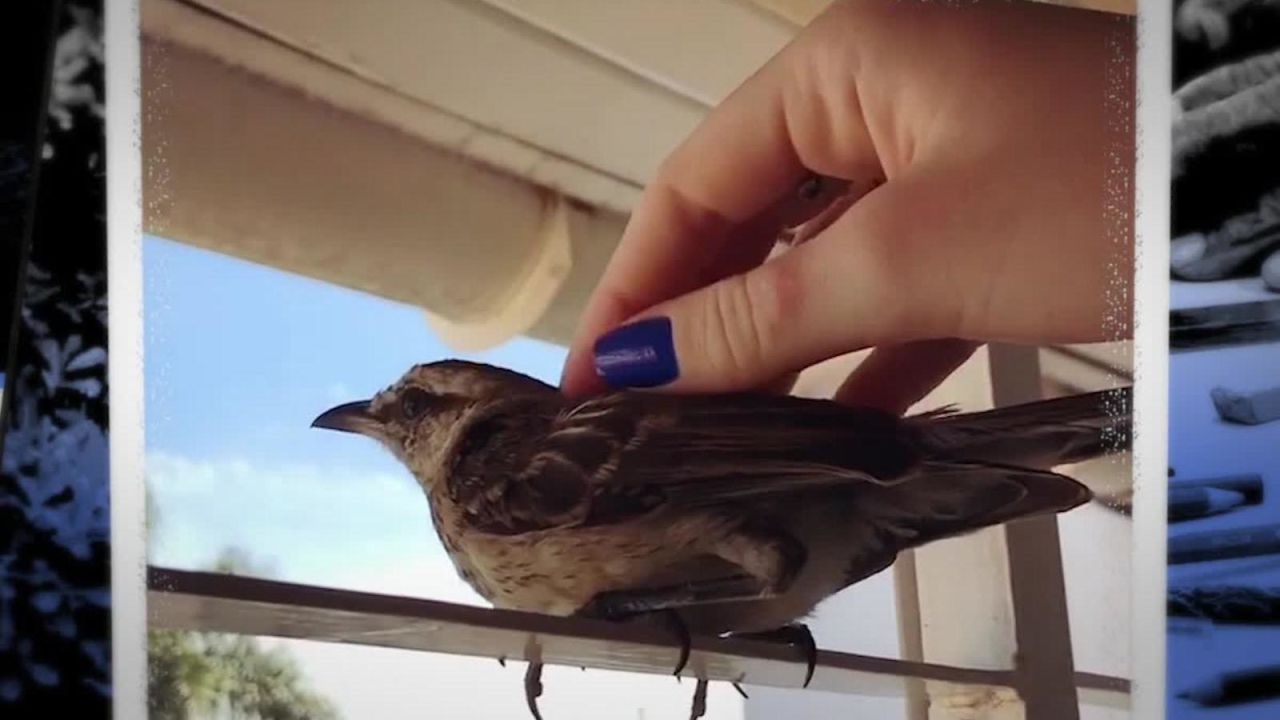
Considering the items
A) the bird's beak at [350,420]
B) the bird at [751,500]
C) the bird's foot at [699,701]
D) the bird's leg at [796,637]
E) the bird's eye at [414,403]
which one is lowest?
the bird's foot at [699,701]

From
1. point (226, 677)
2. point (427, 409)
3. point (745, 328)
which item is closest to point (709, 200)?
point (745, 328)

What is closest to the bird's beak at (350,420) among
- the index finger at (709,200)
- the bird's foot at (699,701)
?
the index finger at (709,200)

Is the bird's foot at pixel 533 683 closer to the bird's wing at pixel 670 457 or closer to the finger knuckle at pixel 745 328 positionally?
the bird's wing at pixel 670 457

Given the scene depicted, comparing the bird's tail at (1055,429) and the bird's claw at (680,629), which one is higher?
the bird's tail at (1055,429)

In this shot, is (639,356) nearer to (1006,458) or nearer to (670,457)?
(670,457)

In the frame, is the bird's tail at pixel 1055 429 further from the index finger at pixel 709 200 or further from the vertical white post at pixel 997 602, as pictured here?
the index finger at pixel 709 200
